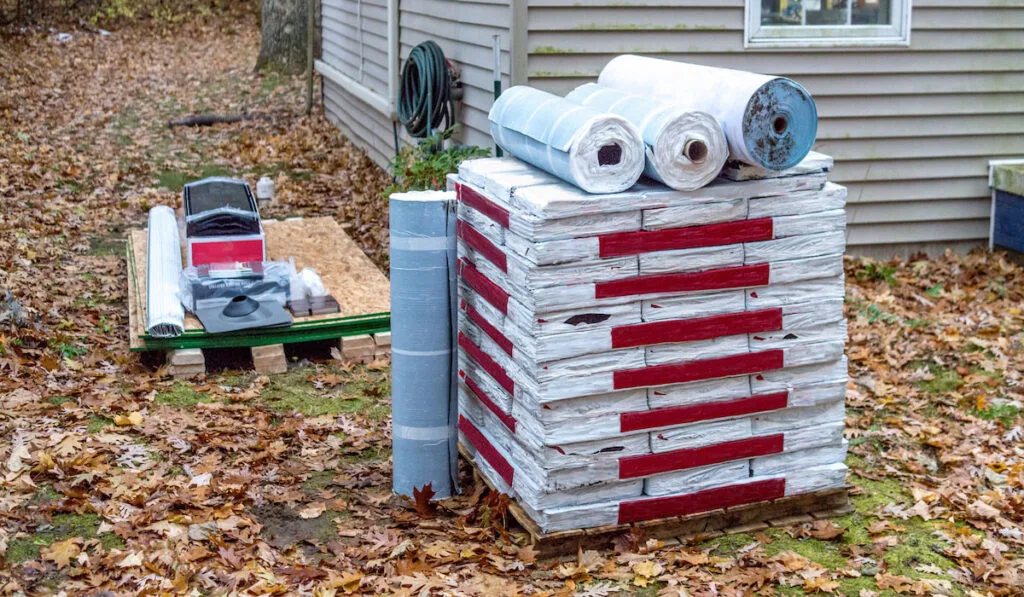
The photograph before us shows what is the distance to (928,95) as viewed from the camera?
884 centimetres

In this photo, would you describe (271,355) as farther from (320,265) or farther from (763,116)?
(763,116)

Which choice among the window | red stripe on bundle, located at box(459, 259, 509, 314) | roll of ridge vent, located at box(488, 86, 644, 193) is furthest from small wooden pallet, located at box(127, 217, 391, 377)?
the window

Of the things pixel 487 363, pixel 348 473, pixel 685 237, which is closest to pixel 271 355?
pixel 348 473

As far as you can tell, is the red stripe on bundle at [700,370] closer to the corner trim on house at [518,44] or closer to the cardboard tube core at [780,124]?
the cardboard tube core at [780,124]

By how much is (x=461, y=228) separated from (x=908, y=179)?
211 inches

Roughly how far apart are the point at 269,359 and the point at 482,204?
2.42 m

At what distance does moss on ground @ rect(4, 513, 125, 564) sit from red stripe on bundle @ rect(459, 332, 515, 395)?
1.63 meters

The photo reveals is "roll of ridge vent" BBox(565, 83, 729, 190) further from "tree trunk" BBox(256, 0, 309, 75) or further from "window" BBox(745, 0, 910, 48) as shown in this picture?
"tree trunk" BBox(256, 0, 309, 75)

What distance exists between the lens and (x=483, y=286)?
472cm

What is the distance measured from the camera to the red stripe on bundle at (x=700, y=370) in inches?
171

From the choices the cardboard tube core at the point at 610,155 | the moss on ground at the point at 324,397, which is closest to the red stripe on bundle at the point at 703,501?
the cardboard tube core at the point at 610,155

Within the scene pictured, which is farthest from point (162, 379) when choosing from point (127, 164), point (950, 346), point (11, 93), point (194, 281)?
point (11, 93)

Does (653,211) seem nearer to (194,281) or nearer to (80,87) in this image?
(194,281)

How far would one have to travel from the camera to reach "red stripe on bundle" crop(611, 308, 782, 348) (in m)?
4.31
